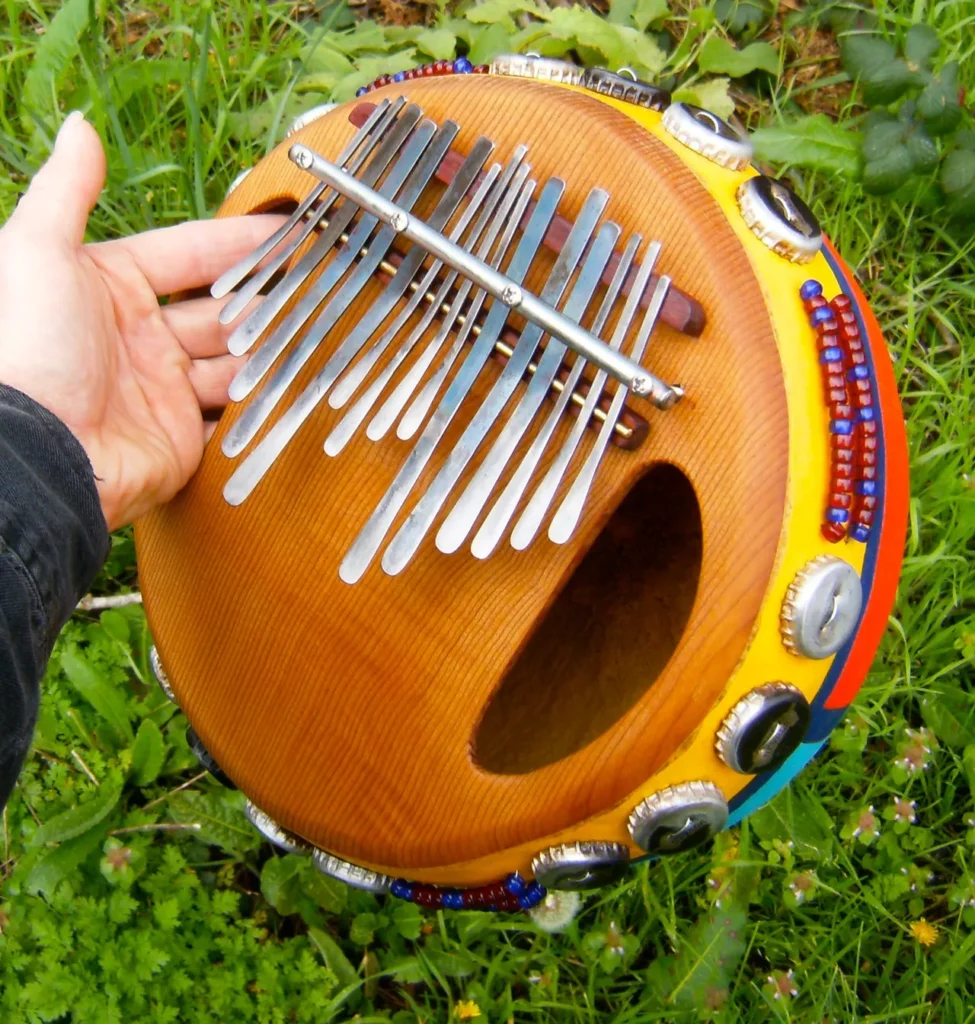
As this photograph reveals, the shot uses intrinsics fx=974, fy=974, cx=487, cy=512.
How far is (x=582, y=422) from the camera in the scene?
1059mm

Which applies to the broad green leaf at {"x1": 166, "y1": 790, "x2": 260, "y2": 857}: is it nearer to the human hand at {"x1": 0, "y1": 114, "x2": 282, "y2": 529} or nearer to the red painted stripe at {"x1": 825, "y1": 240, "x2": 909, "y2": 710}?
the human hand at {"x1": 0, "y1": 114, "x2": 282, "y2": 529}

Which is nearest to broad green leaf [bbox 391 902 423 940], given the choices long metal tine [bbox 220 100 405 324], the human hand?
the human hand

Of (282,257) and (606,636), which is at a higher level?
(282,257)

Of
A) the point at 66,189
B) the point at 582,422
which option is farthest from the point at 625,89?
the point at 66,189

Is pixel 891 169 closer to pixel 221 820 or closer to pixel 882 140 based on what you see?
pixel 882 140

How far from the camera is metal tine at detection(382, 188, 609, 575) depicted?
1.08 m

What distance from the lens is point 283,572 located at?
1248 millimetres

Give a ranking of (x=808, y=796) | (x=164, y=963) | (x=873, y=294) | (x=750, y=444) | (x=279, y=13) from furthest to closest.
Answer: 1. (x=279, y=13)
2. (x=873, y=294)
3. (x=808, y=796)
4. (x=164, y=963)
5. (x=750, y=444)

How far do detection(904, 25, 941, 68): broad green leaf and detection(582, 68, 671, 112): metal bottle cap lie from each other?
2.67ft

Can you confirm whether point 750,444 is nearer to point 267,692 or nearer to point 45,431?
point 267,692

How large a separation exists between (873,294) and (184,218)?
1395 mm

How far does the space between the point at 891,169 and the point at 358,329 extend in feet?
3.73

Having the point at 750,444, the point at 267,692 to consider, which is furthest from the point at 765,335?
the point at 267,692

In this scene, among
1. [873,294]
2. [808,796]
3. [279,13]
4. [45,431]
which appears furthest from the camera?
[279,13]
